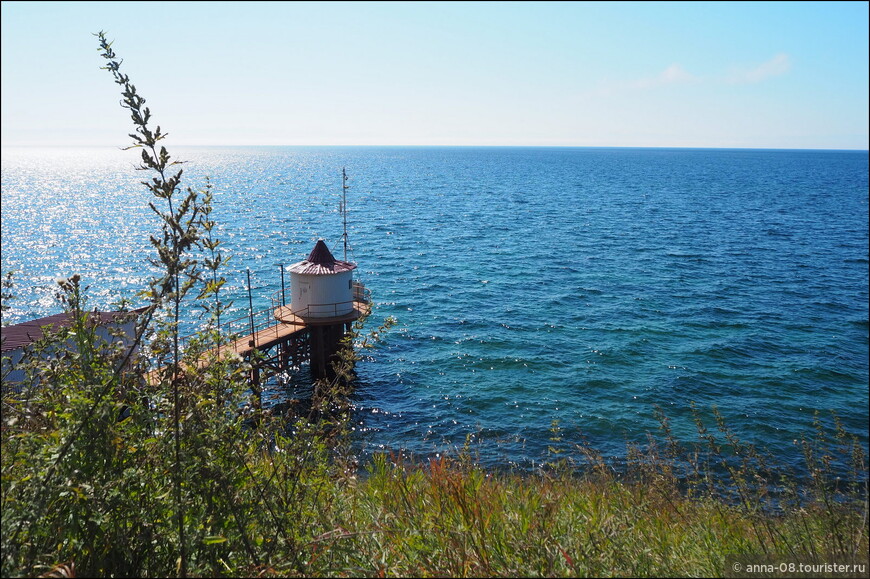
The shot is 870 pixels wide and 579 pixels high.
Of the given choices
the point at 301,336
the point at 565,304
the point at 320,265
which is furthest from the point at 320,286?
the point at 565,304

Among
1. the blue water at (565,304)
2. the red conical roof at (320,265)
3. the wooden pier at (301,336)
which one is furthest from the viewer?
the red conical roof at (320,265)

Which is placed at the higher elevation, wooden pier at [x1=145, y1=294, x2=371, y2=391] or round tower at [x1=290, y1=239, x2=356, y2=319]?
round tower at [x1=290, y1=239, x2=356, y2=319]

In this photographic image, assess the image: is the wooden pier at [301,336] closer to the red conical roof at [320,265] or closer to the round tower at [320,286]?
the round tower at [320,286]

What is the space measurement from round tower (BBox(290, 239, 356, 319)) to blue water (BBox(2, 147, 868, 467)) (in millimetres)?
3638

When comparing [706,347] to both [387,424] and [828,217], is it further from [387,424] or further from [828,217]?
[828,217]

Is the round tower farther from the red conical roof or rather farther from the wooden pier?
the wooden pier

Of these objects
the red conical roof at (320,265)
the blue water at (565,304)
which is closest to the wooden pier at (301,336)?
the red conical roof at (320,265)

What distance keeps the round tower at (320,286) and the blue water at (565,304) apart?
11.9 feet

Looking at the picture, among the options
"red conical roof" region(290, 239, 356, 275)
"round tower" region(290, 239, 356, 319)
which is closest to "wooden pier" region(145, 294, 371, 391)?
"round tower" region(290, 239, 356, 319)

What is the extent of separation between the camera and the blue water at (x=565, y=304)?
2142 centimetres

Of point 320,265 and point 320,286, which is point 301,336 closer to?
point 320,286

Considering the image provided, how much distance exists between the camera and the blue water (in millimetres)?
21422

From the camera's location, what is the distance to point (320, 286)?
2523cm

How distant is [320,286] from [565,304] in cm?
1763
